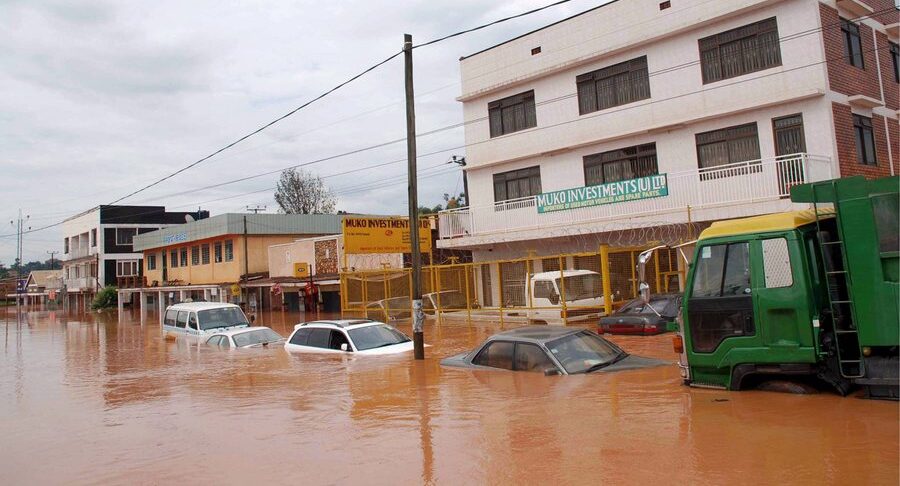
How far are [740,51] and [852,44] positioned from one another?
3.51 m

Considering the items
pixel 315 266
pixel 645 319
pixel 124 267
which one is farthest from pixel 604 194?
pixel 124 267

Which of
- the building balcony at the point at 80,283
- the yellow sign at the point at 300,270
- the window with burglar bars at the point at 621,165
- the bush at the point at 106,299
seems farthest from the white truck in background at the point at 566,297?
the building balcony at the point at 80,283

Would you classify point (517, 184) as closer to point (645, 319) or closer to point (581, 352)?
point (645, 319)

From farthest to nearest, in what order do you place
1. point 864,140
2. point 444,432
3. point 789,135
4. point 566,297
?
point 864,140 → point 566,297 → point 789,135 → point 444,432

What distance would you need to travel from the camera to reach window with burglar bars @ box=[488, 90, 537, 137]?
989 inches

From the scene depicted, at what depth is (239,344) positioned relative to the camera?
58.8 ft

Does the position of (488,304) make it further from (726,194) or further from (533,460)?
(533,460)

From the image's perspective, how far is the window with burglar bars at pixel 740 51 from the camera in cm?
1912

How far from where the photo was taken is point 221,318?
21266 millimetres

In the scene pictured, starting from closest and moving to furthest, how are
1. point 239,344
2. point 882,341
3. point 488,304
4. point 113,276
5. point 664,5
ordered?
Result: point 882,341 < point 239,344 < point 664,5 < point 488,304 < point 113,276

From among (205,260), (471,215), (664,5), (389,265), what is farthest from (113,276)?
(664,5)

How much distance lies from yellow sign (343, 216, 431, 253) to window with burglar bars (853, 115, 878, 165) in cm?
1333

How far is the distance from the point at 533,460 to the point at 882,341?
3.74 m

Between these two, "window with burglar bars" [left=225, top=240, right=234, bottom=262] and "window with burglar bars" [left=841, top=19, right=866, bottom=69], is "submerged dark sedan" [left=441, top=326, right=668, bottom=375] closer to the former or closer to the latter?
"window with burglar bars" [left=841, top=19, right=866, bottom=69]
